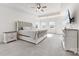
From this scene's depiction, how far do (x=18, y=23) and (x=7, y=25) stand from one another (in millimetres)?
729

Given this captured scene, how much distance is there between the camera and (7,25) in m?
4.43

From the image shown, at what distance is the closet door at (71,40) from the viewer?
266 cm

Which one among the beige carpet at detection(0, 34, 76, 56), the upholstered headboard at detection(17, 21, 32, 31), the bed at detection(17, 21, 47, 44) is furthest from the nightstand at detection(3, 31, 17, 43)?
the beige carpet at detection(0, 34, 76, 56)

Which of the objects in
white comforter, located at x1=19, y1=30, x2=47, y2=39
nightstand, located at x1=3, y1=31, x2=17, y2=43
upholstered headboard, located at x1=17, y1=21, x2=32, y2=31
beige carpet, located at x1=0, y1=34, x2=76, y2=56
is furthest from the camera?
upholstered headboard, located at x1=17, y1=21, x2=32, y2=31

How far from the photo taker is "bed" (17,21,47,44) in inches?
157

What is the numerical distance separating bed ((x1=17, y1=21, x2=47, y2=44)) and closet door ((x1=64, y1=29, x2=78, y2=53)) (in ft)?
5.47

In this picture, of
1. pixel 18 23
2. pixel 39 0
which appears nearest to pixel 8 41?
pixel 18 23

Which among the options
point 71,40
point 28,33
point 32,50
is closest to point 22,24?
point 28,33

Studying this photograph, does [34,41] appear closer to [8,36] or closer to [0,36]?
[8,36]

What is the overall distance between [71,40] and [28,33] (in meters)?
2.35

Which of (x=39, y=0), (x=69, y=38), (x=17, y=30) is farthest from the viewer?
(x=17, y=30)

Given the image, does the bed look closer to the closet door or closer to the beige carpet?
the beige carpet

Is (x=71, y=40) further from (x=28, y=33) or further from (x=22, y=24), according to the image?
(x=22, y=24)

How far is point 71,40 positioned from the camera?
274 centimetres
